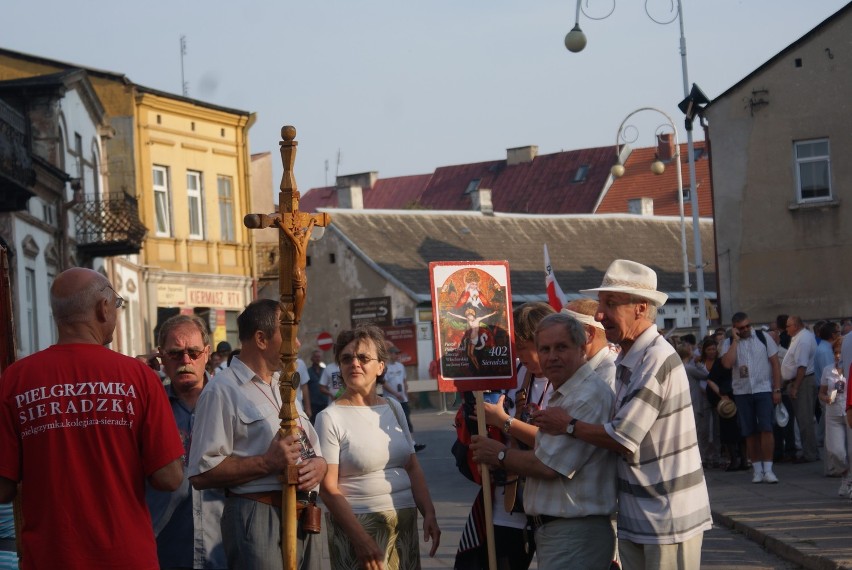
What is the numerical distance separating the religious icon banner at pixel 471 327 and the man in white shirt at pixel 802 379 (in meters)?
11.8

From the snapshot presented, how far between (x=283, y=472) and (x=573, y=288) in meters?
51.1

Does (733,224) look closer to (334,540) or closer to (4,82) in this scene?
(4,82)

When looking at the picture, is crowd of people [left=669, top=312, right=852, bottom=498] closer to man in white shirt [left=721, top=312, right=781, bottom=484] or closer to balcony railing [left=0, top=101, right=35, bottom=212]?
man in white shirt [left=721, top=312, right=781, bottom=484]

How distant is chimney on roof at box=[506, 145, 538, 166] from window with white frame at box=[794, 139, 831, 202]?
48.7 meters

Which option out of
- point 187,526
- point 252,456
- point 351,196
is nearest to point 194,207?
point 351,196

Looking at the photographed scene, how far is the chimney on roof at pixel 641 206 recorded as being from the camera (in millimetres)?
71312

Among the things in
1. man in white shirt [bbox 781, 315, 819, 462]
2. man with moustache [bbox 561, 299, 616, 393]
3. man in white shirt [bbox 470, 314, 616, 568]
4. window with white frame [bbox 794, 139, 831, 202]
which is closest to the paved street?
man in white shirt [bbox 781, 315, 819, 462]

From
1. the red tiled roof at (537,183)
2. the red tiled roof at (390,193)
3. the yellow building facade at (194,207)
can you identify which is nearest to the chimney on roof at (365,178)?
the red tiled roof at (390,193)

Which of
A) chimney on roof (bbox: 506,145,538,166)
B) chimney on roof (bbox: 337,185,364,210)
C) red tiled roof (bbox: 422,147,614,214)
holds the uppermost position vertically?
chimney on roof (bbox: 506,145,538,166)

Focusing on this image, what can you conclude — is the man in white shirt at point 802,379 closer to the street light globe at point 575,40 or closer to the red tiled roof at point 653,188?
the street light globe at point 575,40

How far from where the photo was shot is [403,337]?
147 feet

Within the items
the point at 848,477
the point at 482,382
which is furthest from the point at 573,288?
the point at 482,382

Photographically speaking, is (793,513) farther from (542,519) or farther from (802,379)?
(542,519)

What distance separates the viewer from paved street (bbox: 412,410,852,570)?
435 inches
